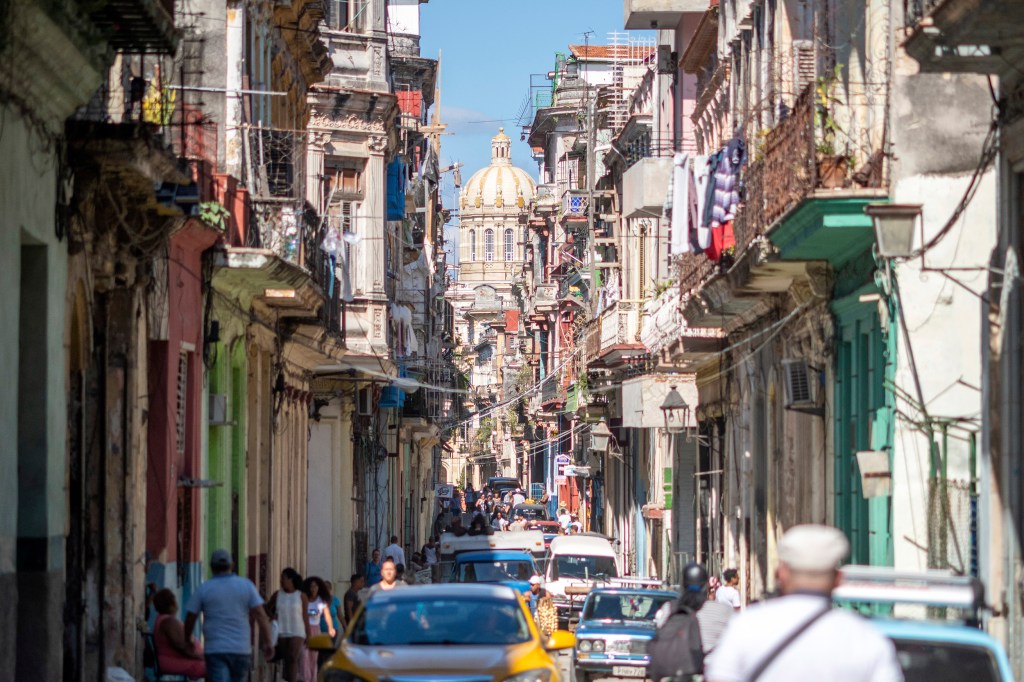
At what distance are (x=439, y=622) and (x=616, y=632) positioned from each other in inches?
363

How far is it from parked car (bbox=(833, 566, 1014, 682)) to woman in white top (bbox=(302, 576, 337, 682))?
12120mm

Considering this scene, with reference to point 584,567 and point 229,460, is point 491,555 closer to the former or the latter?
point 584,567

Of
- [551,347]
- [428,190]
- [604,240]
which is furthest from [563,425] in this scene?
[604,240]

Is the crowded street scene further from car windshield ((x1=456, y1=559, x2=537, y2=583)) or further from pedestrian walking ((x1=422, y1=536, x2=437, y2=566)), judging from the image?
pedestrian walking ((x1=422, y1=536, x2=437, y2=566))

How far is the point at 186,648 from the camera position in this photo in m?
15.7

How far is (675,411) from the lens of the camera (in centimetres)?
3544

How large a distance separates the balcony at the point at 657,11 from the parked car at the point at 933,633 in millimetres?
23053

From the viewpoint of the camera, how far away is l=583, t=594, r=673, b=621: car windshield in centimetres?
2345

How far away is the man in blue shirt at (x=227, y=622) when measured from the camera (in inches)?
Result: 599

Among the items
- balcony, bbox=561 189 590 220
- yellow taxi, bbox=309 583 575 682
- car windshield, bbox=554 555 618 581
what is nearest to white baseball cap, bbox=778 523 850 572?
yellow taxi, bbox=309 583 575 682

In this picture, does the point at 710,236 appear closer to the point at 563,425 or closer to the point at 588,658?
the point at 588,658

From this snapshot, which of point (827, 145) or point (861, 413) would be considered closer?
point (827, 145)

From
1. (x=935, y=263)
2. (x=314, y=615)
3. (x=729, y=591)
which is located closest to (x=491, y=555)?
(x=729, y=591)

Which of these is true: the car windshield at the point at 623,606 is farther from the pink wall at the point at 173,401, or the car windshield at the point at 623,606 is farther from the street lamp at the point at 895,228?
the street lamp at the point at 895,228
